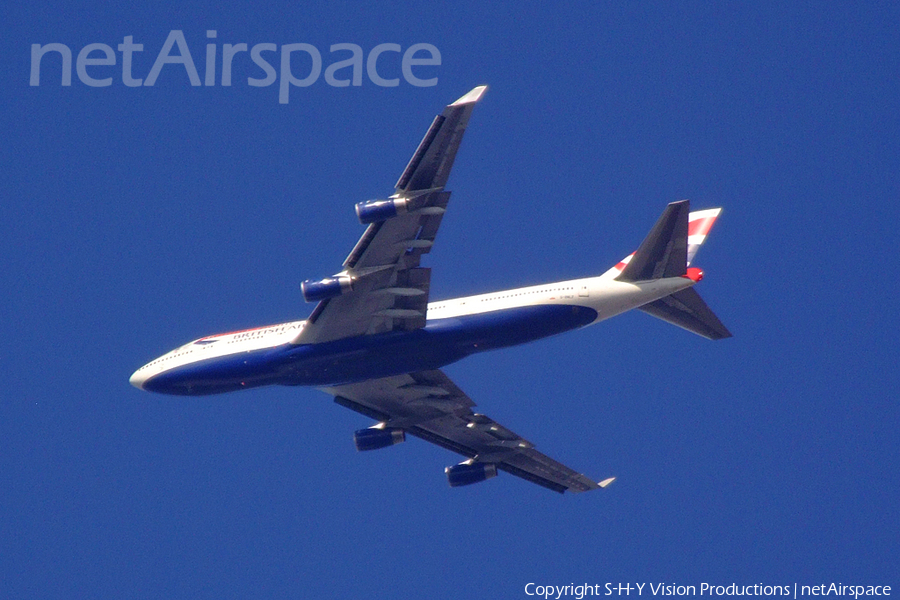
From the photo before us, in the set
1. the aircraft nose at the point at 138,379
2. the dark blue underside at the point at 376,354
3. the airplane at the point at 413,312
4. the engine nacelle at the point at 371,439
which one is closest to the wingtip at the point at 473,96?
the airplane at the point at 413,312

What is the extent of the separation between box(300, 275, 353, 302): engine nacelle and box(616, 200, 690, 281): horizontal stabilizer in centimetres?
1167

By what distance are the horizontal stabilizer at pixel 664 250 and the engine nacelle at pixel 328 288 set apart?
38.3 ft

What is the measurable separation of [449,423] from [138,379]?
15814mm

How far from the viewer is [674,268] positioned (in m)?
53.2

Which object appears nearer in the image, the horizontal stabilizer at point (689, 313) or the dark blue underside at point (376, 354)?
the dark blue underside at point (376, 354)

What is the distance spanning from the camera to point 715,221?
58875 millimetres

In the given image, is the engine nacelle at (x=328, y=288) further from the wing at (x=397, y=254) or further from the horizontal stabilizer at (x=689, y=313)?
the horizontal stabilizer at (x=689, y=313)

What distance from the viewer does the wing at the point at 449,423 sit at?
6162cm

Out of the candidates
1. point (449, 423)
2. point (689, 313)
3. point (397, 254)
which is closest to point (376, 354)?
point (397, 254)

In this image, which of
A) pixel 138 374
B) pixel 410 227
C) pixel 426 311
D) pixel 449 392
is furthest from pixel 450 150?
pixel 138 374

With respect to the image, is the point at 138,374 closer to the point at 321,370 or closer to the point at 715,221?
the point at 321,370

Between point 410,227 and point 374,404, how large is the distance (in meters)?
14.5

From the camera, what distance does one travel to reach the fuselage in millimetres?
53875

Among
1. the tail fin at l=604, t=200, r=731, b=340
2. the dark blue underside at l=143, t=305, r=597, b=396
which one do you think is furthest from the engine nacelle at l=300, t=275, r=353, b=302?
the tail fin at l=604, t=200, r=731, b=340
